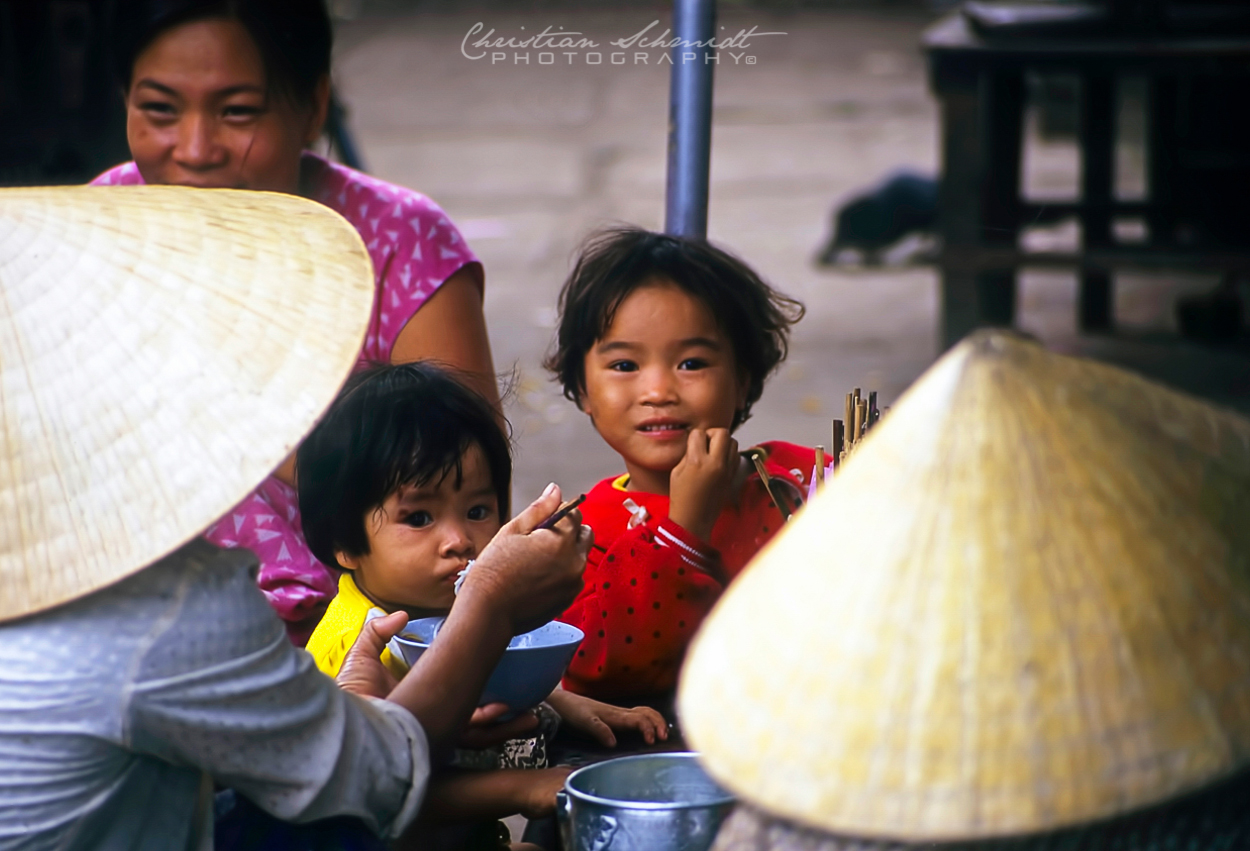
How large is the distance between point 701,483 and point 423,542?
38 cm

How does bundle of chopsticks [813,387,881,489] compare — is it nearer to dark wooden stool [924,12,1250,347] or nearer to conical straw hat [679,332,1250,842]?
conical straw hat [679,332,1250,842]

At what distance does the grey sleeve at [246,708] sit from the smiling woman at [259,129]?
92 centimetres

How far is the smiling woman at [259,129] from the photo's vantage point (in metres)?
2.28

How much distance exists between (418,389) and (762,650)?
1028 millimetres

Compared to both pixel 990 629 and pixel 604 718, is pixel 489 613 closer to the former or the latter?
pixel 604 718

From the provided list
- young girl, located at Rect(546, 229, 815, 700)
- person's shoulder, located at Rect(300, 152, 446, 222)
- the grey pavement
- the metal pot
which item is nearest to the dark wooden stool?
the grey pavement

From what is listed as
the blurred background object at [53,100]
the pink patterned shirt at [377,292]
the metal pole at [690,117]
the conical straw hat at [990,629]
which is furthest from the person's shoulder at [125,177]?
the blurred background object at [53,100]

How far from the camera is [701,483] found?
1951 mm

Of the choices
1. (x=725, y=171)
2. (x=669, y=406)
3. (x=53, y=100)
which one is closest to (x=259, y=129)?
(x=669, y=406)

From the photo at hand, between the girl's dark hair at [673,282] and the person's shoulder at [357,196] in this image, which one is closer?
the girl's dark hair at [673,282]

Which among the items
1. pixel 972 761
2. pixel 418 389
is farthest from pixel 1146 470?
pixel 418 389

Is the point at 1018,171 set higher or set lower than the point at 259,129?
higher

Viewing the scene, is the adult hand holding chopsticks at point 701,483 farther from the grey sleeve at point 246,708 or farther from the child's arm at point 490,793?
the grey sleeve at point 246,708

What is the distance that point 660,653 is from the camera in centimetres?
191
